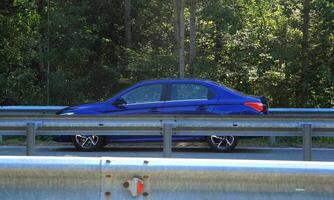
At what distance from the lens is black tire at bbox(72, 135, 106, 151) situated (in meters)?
12.4

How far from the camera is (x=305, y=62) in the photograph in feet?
65.0

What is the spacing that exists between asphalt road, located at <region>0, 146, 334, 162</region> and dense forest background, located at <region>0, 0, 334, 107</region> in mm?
7073

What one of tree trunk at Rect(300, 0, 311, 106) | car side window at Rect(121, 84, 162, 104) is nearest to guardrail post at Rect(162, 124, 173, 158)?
car side window at Rect(121, 84, 162, 104)

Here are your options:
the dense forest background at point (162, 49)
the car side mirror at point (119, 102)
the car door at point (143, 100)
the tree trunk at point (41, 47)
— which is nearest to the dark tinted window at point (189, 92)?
the car door at point (143, 100)

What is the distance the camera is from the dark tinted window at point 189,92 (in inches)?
487

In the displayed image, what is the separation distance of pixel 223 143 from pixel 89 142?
2943 mm

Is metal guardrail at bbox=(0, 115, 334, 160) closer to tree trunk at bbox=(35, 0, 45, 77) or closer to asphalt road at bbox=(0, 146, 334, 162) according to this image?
asphalt road at bbox=(0, 146, 334, 162)

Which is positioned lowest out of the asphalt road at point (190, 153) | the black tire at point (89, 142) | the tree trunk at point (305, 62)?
the asphalt road at point (190, 153)

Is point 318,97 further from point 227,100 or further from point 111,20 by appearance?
point 111,20

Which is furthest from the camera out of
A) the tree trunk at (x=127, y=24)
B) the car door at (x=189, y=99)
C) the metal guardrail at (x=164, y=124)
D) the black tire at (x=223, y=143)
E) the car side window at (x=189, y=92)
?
the tree trunk at (x=127, y=24)

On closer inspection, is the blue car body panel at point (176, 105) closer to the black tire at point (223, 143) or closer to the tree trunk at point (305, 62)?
the black tire at point (223, 143)

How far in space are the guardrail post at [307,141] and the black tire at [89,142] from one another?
4.56 m

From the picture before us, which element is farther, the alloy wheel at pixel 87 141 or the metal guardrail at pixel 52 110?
the metal guardrail at pixel 52 110

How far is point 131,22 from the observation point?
24984mm
